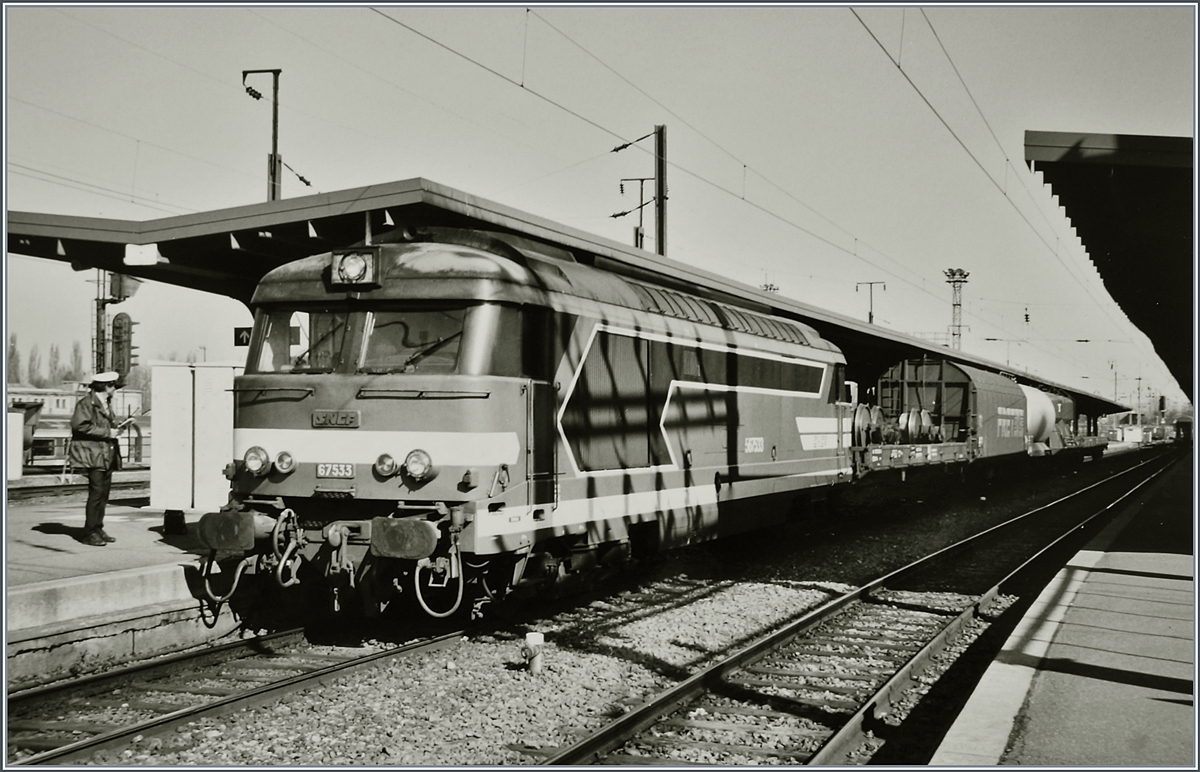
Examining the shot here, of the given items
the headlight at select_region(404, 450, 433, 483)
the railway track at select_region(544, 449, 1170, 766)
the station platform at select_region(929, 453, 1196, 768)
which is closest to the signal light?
the headlight at select_region(404, 450, 433, 483)

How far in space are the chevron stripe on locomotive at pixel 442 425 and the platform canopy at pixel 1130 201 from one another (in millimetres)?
5250

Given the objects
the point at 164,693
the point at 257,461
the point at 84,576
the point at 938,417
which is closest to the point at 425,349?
A: the point at 257,461

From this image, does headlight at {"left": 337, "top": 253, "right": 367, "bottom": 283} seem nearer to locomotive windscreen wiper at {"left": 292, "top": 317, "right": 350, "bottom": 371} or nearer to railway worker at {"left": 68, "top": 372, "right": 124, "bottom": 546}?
locomotive windscreen wiper at {"left": 292, "top": 317, "right": 350, "bottom": 371}

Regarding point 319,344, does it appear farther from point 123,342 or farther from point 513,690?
point 123,342

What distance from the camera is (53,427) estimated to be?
94.9 feet

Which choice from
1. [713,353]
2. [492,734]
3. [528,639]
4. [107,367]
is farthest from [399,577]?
[107,367]

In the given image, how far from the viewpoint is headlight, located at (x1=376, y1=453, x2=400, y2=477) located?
7.15 meters

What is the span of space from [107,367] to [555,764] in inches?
375

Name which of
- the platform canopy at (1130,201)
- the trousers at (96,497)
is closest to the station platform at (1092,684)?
the platform canopy at (1130,201)

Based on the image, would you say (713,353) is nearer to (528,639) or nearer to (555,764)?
(528,639)

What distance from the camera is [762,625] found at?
8.94m

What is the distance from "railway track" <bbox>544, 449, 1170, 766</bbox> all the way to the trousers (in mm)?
6904

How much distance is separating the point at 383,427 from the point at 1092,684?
17.3 ft

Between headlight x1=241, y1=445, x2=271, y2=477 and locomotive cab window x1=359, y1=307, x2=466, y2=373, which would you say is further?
headlight x1=241, y1=445, x2=271, y2=477
